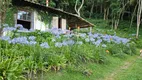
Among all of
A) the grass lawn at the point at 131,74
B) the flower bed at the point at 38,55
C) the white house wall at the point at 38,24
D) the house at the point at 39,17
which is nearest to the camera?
the flower bed at the point at 38,55

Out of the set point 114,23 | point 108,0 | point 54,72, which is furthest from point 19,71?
point 108,0

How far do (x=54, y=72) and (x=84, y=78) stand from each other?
1.10 meters

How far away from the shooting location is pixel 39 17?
64.9 ft

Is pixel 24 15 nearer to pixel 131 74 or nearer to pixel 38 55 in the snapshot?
pixel 131 74

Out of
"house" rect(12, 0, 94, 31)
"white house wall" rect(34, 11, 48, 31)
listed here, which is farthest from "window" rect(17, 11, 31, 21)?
"white house wall" rect(34, 11, 48, 31)

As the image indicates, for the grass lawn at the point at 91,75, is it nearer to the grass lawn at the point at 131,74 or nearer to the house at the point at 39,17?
the grass lawn at the point at 131,74

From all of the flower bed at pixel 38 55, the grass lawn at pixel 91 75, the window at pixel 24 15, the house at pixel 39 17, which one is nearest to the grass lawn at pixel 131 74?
the grass lawn at pixel 91 75

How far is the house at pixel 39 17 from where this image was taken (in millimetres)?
18594

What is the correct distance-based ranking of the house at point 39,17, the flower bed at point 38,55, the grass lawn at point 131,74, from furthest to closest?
the house at point 39,17, the grass lawn at point 131,74, the flower bed at point 38,55

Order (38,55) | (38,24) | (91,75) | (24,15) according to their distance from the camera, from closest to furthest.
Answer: (38,55) < (91,75) < (24,15) < (38,24)

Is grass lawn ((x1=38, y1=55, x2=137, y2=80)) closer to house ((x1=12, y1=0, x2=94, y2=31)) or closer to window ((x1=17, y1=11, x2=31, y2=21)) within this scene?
house ((x1=12, y1=0, x2=94, y2=31))

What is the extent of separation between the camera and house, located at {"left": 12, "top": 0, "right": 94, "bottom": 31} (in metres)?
18.6

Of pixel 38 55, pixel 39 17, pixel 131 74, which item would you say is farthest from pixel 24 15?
pixel 38 55

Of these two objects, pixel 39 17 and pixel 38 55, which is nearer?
pixel 38 55
